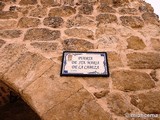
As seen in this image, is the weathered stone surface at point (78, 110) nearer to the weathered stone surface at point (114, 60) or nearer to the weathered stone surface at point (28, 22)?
the weathered stone surface at point (114, 60)

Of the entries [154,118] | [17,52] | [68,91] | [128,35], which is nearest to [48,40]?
[17,52]

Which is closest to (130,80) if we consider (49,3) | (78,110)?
(78,110)

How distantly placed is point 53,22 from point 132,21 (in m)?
0.90

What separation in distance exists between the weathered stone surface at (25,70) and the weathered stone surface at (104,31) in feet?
2.09

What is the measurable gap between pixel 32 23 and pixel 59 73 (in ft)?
2.63

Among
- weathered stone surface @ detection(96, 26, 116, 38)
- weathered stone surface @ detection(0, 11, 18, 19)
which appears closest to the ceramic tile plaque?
weathered stone surface @ detection(96, 26, 116, 38)

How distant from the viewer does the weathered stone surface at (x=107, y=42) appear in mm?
2277

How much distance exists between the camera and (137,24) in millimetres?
2502

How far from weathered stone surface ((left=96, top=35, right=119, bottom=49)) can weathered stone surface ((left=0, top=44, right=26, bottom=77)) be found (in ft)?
2.53

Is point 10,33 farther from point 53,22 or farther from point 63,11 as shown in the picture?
point 63,11

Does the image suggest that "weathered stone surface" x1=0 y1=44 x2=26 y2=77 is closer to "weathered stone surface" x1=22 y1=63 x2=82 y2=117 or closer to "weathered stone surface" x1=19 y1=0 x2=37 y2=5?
"weathered stone surface" x1=22 y1=63 x2=82 y2=117

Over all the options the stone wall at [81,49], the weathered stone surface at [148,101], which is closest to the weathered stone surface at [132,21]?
the stone wall at [81,49]

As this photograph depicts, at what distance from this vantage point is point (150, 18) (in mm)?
2586

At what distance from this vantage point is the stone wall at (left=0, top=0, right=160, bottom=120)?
1.84m
